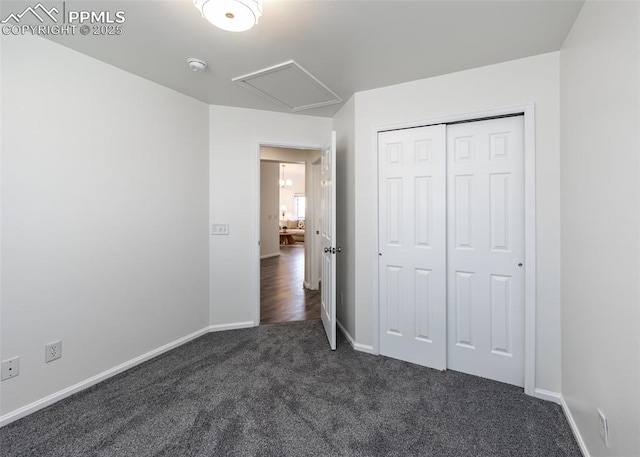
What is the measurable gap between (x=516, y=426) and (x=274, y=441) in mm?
1417

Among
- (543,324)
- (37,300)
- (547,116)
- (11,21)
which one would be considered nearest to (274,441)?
(37,300)

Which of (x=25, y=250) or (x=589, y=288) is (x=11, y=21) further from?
(x=589, y=288)

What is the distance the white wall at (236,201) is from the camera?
298 cm

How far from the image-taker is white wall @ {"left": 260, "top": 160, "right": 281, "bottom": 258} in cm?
736

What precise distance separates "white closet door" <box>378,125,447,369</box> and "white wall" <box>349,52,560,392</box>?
0.37ft

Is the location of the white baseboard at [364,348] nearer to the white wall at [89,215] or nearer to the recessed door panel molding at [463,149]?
the white wall at [89,215]

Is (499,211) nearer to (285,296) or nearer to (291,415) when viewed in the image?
(291,415)

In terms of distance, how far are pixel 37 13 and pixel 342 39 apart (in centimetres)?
178

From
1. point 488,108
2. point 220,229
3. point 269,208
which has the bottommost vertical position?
point 220,229

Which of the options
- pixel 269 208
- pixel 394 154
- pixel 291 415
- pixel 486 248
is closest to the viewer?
pixel 291 415

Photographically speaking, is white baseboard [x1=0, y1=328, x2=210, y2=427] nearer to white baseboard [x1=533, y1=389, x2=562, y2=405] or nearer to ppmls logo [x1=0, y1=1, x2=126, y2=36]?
ppmls logo [x1=0, y1=1, x2=126, y2=36]

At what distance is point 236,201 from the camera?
303 cm

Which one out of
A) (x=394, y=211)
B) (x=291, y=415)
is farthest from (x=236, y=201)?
(x=291, y=415)

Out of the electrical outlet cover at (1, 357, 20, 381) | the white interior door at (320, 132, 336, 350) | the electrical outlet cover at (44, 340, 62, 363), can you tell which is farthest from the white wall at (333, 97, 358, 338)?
the electrical outlet cover at (1, 357, 20, 381)
